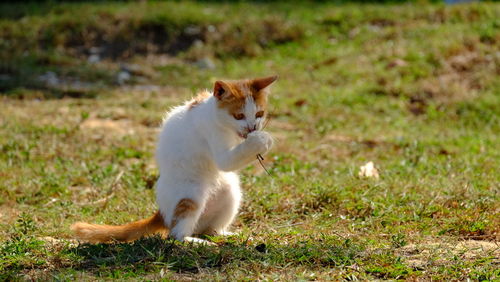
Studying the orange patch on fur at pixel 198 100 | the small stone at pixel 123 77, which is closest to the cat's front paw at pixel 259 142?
the orange patch on fur at pixel 198 100

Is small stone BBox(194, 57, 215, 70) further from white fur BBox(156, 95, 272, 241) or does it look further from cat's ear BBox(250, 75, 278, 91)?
cat's ear BBox(250, 75, 278, 91)

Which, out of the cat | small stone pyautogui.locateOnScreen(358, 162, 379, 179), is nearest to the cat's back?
the cat

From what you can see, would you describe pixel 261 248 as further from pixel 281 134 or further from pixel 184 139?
pixel 281 134

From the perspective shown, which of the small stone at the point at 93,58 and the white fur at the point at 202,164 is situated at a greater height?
the white fur at the point at 202,164

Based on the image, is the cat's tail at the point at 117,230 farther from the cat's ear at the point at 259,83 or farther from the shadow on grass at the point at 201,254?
the cat's ear at the point at 259,83

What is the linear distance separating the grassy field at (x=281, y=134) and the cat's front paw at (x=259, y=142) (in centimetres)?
60

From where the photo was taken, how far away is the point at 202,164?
183 inches

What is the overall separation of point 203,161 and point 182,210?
1.23 ft

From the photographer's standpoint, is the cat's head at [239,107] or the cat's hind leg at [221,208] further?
the cat's hind leg at [221,208]

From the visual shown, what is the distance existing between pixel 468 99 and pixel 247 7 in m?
5.45

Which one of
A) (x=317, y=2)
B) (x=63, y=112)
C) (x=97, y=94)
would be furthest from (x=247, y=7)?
(x=63, y=112)

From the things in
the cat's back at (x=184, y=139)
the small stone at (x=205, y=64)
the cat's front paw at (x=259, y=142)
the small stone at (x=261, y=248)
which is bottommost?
the small stone at (x=205, y=64)

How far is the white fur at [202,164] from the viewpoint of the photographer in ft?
14.7

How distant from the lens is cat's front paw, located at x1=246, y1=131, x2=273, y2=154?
13.8ft
